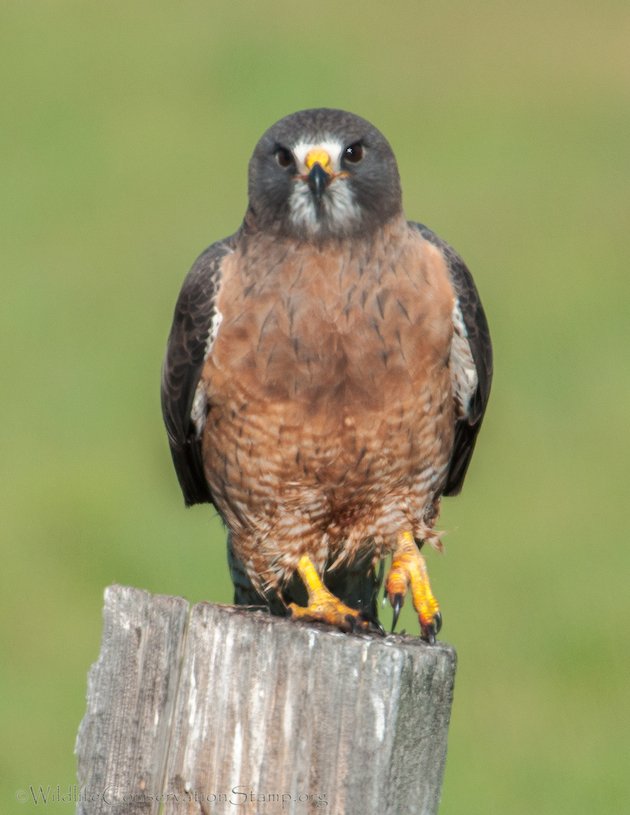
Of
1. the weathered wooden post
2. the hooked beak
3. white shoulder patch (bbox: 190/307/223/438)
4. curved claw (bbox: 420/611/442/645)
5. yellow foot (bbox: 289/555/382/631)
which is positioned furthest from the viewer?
white shoulder patch (bbox: 190/307/223/438)

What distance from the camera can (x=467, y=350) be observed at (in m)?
5.96

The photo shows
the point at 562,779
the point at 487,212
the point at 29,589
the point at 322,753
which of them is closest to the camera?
the point at 322,753

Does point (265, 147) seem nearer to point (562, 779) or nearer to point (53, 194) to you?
point (562, 779)

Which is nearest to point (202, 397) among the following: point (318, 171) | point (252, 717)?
point (318, 171)

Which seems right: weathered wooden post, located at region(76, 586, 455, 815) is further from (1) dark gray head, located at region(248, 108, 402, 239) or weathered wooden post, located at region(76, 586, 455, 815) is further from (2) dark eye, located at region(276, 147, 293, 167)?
(2) dark eye, located at region(276, 147, 293, 167)

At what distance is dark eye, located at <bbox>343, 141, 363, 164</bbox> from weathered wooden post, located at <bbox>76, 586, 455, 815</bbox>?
7.02ft

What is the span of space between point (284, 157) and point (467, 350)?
2.94ft

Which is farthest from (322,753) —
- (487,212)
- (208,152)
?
(208,152)

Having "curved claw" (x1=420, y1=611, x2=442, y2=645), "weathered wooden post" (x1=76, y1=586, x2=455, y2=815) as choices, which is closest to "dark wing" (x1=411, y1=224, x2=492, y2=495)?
"curved claw" (x1=420, y1=611, x2=442, y2=645)

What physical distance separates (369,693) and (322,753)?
160 mm

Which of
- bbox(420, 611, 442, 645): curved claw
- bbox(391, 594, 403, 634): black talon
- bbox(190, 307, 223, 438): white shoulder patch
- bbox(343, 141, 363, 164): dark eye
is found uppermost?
bbox(343, 141, 363, 164): dark eye

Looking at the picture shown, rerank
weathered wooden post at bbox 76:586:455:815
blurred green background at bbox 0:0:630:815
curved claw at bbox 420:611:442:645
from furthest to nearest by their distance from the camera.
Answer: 1. blurred green background at bbox 0:0:630:815
2. curved claw at bbox 420:611:442:645
3. weathered wooden post at bbox 76:586:455:815

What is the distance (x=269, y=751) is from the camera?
12.4 feet

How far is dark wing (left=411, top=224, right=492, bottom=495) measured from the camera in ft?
19.4
